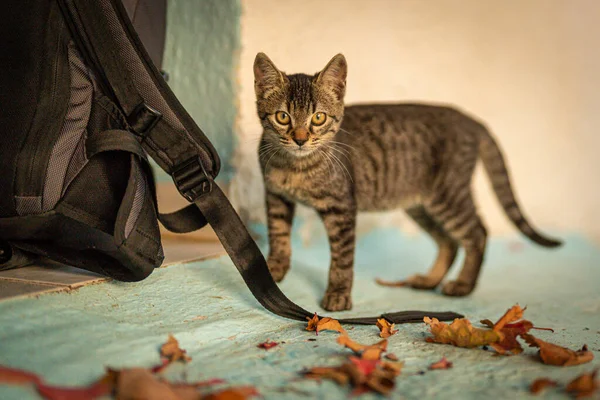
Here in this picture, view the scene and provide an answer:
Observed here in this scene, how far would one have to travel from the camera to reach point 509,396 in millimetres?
990

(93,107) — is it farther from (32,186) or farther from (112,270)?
(112,270)

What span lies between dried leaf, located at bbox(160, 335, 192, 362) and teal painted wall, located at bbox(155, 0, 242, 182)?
66 cm

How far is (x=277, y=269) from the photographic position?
1859mm

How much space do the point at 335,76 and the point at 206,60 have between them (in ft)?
1.42

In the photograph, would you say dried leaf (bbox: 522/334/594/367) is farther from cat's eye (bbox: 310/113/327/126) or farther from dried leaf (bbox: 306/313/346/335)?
cat's eye (bbox: 310/113/327/126)

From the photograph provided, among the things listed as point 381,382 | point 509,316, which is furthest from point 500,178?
point 381,382

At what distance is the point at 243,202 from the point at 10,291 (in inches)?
42.3

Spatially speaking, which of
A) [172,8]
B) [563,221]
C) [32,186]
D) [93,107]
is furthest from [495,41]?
[32,186]

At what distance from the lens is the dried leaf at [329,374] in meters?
1.02

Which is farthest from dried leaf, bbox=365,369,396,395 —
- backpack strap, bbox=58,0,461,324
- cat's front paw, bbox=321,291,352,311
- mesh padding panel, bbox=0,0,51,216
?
mesh padding panel, bbox=0,0,51,216

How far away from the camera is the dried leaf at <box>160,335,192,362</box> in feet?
3.63

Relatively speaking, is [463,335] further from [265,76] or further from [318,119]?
[265,76]

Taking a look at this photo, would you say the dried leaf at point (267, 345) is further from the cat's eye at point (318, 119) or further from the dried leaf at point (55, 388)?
the cat's eye at point (318, 119)

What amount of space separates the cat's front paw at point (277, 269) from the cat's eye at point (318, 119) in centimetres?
51
